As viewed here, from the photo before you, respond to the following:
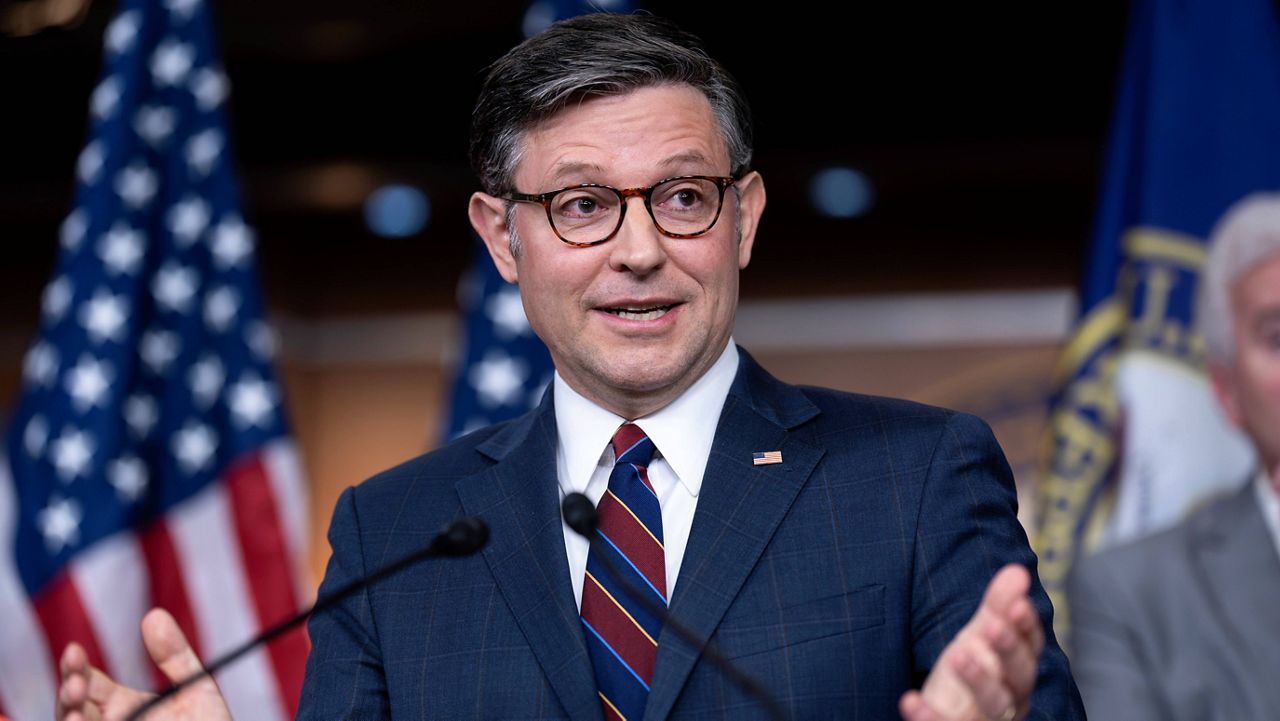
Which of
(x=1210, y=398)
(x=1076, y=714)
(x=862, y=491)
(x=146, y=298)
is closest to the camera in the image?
(x=1076, y=714)

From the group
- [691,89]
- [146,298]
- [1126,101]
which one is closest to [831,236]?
[1126,101]

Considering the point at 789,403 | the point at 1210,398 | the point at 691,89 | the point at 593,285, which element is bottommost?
the point at 1210,398

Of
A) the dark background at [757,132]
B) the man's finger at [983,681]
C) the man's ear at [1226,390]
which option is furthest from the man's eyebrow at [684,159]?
the dark background at [757,132]

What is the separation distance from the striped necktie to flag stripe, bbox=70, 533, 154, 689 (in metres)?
1.89

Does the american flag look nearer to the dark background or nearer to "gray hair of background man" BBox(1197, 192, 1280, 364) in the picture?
the dark background

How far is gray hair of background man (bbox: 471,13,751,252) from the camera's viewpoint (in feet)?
4.88

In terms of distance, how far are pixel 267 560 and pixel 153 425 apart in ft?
1.32

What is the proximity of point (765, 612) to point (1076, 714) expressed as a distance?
0.30 meters

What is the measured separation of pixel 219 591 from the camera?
10.1ft

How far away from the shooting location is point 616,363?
1.47m

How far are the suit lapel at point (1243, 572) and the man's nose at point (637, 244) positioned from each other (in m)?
1.80

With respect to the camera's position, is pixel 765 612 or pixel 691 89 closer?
pixel 765 612

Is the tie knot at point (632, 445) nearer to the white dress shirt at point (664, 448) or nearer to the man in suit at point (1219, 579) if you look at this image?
the white dress shirt at point (664, 448)

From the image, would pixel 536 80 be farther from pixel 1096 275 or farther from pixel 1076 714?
pixel 1096 275
